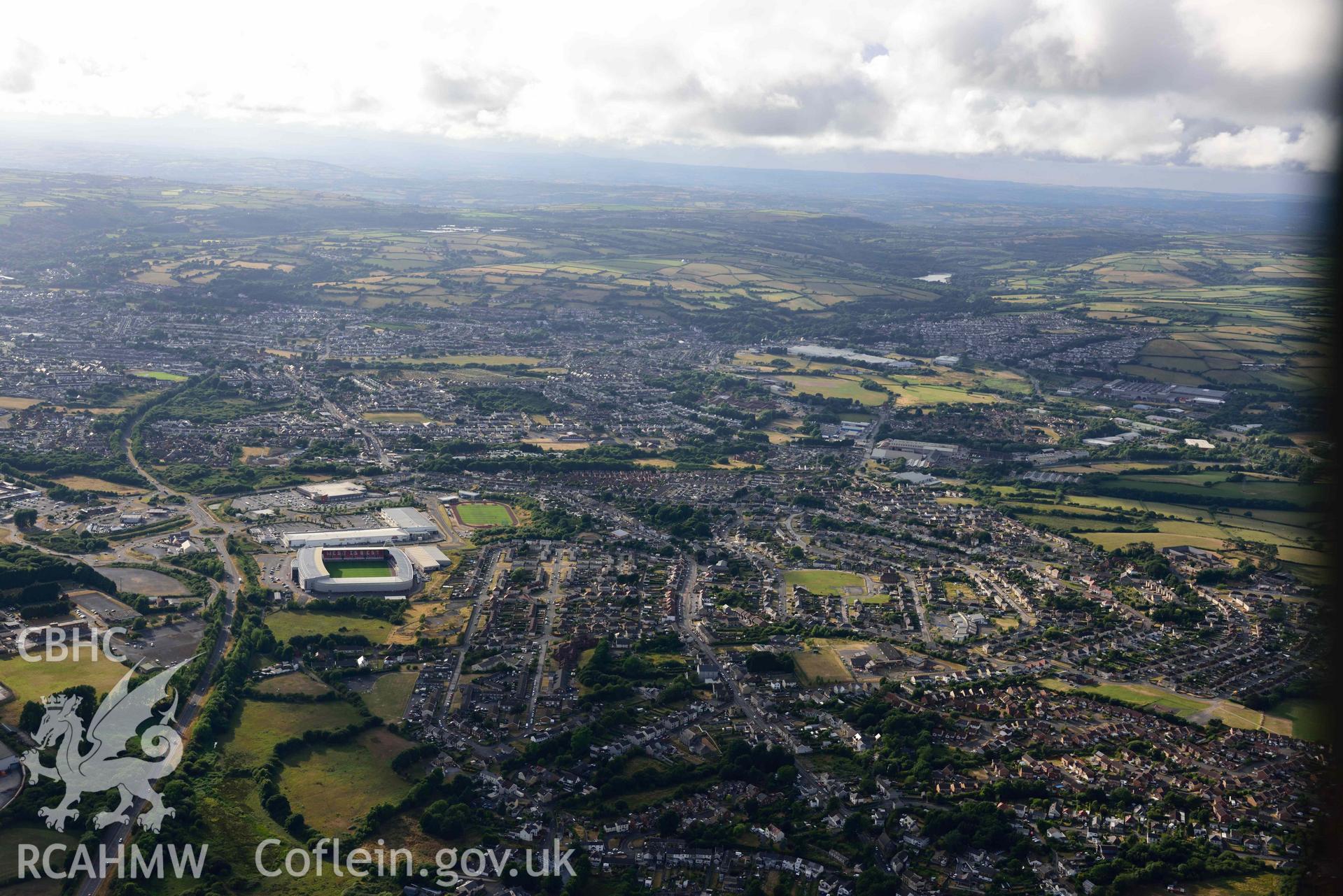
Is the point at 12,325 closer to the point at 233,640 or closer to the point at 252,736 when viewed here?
the point at 233,640

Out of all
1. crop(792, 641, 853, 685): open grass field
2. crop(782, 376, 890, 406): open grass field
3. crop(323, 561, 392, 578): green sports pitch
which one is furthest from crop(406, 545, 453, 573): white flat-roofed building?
crop(782, 376, 890, 406): open grass field

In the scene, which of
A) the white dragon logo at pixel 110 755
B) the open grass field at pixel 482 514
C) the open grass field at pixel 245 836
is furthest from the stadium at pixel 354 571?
the open grass field at pixel 245 836

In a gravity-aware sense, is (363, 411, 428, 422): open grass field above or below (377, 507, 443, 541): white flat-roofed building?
above

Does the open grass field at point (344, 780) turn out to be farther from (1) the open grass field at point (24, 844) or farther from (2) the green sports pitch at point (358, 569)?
(2) the green sports pitch at point (358, 569)

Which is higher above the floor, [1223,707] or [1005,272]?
[1005,272]

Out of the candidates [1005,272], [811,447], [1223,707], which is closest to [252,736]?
[1223,707]

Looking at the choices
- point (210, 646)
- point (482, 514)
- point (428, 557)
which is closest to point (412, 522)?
point (482, 514)

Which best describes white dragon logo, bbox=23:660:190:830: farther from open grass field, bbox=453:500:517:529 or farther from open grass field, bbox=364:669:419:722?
open grass field, bbox=453:500:517:529
